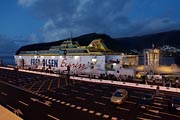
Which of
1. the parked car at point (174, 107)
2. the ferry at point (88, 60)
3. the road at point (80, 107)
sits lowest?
the road at point (80, 107)

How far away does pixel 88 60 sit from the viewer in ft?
165

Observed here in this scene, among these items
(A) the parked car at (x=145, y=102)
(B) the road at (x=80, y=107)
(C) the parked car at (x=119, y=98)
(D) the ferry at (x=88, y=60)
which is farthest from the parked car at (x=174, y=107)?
(D) the ferry at (x=88, y=60)

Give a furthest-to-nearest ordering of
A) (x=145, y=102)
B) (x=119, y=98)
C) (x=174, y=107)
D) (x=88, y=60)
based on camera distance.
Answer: (x=88, y=60)
(x=119, y=98)
(x=145, y=102)
(x=174, y=107)

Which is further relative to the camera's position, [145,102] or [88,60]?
[88,60]

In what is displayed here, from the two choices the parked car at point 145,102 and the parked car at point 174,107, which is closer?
the parked car at point 174,107

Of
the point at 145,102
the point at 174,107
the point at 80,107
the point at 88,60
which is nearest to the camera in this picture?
the point at 174,107

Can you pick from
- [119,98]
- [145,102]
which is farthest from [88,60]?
[145,102]

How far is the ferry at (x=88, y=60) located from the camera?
4775cm

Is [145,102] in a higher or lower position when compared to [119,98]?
lower

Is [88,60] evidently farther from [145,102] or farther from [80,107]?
[145,102]

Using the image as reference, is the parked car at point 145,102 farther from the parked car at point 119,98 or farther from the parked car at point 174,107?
the parked car at point 174,107

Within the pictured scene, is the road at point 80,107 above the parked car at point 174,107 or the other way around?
the other way around

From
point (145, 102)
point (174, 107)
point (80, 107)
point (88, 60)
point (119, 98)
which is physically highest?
point (88, 60)

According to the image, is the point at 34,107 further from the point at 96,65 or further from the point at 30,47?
the point at 30,47
